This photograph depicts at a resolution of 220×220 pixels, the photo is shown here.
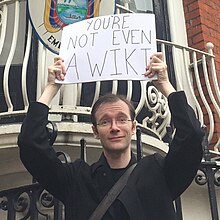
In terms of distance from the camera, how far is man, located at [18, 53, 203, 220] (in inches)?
74.4

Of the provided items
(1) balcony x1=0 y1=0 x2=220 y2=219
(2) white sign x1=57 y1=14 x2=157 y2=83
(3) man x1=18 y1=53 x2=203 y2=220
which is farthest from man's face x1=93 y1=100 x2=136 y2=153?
(1) balcony x1=0 y1=0 x2=220 y2=219

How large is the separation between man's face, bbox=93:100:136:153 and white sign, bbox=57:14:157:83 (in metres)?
0.25

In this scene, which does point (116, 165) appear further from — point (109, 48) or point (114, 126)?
point (109, 48)

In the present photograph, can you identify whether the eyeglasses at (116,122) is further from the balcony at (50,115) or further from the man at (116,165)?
the balcony at (50,115)

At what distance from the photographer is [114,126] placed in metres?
1.93

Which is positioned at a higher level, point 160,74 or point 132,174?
point 160,74

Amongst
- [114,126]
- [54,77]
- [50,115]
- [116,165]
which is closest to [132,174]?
[116,165]

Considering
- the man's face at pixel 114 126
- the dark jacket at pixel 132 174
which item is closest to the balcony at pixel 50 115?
the dark jacket at pixel 132 174

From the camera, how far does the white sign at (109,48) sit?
223 centimetres

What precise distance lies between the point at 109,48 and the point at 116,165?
646 mm

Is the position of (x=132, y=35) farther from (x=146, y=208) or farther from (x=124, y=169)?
(x=146, y=208)

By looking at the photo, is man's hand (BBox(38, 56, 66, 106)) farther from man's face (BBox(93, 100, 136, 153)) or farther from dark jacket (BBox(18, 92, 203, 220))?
man's face (BBox(93, 100, 136, 153))

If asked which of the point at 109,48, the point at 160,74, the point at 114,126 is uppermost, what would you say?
the point at 109,48

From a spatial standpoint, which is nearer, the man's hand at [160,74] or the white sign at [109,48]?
the man's hand at [160,74]
